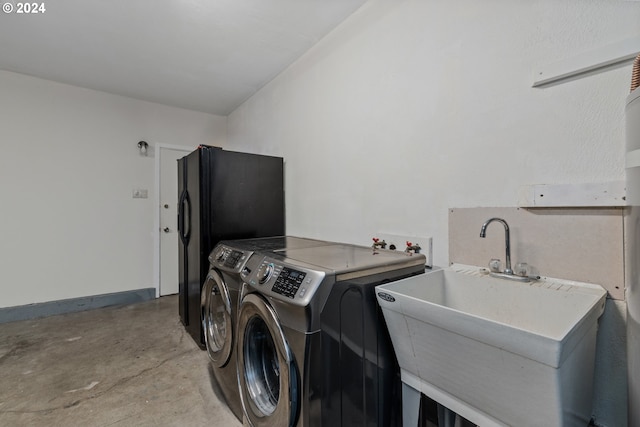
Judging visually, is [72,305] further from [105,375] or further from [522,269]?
[522,269]

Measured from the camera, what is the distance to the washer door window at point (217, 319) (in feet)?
5.34

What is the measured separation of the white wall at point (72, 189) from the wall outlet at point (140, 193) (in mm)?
49

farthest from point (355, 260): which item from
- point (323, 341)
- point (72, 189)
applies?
point (72, 189)

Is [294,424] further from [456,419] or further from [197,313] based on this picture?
[197,313]

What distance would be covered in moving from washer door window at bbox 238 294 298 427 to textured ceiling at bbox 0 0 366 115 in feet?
6.49

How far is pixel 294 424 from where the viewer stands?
1.04m

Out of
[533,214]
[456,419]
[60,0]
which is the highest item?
[60,0]

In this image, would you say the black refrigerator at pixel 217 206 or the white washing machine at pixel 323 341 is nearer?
the white washing machine at pixel 323 341

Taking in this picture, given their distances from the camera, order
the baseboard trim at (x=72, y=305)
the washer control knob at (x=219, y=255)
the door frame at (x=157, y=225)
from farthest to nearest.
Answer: the door frame at (x=157, y=225)
the baseboard trim at (x=72, y=305)
the washer control knob at (x=219, y=255)

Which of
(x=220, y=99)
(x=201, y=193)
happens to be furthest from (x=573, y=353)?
(x=220, y=99)

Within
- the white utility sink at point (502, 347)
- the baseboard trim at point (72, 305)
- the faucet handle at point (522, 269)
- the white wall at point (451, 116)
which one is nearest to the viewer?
the white utility sink at point (502, 347)

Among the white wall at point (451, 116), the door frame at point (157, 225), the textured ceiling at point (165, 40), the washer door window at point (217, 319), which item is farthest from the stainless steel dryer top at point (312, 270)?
the door frame at point (157, 225)

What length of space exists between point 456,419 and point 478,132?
3.93 ft

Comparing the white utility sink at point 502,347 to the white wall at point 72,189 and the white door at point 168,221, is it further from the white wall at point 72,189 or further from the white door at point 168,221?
the white wall at point 72,189
